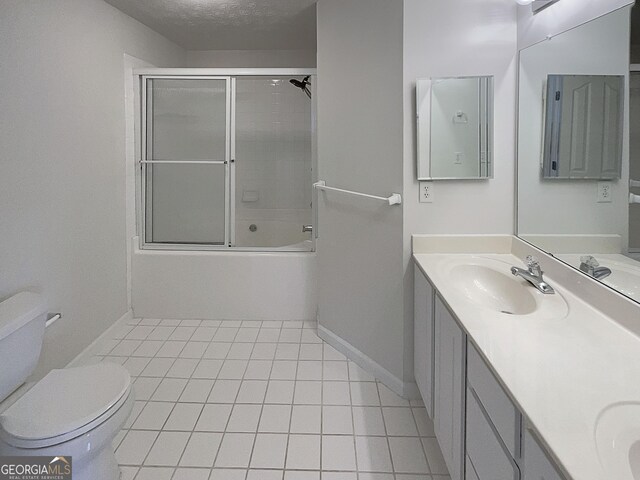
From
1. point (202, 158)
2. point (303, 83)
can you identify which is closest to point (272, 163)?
point (202, 158)

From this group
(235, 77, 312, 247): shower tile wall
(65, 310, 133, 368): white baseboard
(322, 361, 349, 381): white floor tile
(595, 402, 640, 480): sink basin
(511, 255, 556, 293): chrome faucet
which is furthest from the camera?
(235, 77, 312, 247): shower tile wall

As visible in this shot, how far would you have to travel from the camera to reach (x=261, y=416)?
198cm

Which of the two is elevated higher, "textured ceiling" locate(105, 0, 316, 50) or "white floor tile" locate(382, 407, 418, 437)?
"textured ceiling" locate(105, 0, 316, 50)

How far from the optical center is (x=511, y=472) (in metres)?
0.90

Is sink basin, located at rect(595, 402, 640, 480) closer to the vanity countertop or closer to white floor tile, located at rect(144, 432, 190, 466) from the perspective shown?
the vanity countertop

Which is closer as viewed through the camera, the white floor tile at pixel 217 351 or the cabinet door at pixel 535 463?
the cabinet door at pixel 535 463

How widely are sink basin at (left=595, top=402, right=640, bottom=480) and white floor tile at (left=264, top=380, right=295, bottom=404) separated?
1574 mm

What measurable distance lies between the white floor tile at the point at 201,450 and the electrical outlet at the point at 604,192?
1.79 meters

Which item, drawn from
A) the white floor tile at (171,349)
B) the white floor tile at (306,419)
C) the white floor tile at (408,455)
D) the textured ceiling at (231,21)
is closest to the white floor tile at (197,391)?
the white floor tile at (171,349)

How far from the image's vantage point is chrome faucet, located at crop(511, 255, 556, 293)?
1522 mm

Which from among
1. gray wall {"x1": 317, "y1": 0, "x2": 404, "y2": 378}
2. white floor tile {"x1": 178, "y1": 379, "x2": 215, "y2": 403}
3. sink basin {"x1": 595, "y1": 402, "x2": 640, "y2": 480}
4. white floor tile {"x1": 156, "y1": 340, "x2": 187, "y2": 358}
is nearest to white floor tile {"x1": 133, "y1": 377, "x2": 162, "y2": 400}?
white floor tile {"x1": 178, "y1": 379, "x2": 215, "y2": 403}

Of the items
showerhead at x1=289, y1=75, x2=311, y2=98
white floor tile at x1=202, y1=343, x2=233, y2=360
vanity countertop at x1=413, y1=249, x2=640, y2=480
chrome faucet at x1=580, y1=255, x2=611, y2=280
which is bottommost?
white floor tile at x1=202, y1=343, x2=233, y2=360

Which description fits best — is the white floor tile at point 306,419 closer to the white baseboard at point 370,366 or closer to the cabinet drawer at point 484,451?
the white baseboard at point 370,366

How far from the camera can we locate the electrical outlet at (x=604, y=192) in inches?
55.0
